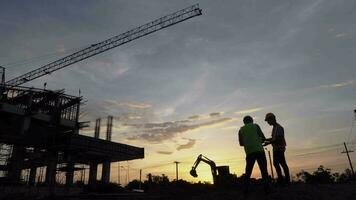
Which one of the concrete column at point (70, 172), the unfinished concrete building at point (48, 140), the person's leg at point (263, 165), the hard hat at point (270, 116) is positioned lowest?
the person's leg at point (263, 165)

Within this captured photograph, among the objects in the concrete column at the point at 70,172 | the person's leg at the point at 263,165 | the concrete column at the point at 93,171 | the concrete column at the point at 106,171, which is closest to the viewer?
the person's leg at the point at 263,165

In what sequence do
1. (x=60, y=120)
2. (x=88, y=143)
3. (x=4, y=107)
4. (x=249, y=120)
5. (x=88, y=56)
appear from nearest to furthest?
(x=249, y=120)
(x=4, y=107)
(x=88, y=143)
(x=60, y=120)
(x=88, y=56)

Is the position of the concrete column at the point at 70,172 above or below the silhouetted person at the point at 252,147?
above

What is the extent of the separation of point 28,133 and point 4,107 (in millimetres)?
5454

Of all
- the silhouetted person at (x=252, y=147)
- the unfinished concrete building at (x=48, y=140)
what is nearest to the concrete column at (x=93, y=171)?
the unfinished concrete building at (x=48, y=140)

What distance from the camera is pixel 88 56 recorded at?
76938mm

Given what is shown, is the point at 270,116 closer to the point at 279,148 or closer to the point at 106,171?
the point at 279,148

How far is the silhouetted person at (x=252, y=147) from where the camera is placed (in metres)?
7.43

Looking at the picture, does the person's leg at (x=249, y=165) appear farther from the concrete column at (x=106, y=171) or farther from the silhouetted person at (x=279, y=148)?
the concrete column at (x=106, y=171)

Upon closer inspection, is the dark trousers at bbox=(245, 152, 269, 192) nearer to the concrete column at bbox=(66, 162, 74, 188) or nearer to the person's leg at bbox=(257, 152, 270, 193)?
the person's leg at bbox=(257, 152, 270, 193)

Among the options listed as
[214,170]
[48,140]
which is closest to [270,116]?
[214,170]

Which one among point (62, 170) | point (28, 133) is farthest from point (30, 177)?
point (28, 133)

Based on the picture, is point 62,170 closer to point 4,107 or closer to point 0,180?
point 0,180

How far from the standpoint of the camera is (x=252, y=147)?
7465 mm
